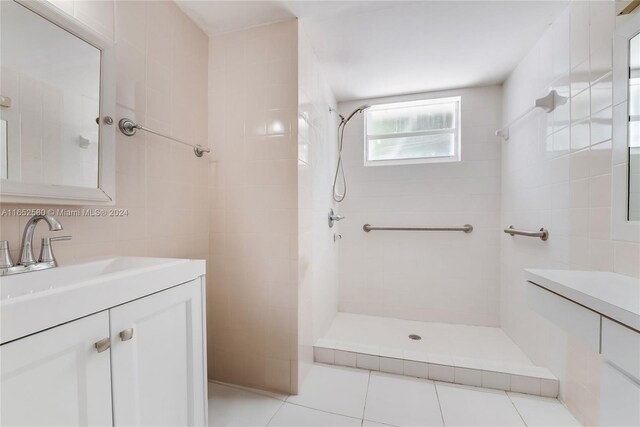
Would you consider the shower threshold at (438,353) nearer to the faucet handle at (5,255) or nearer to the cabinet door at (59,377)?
the cabinet door at (59,377)

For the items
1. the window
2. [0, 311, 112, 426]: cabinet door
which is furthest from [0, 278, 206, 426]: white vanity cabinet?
the window

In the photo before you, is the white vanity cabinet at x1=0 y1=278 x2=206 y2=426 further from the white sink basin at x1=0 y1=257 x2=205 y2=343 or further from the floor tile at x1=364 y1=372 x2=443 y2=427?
the floor tile at x1=364 y1=372 x2=443 y2=427

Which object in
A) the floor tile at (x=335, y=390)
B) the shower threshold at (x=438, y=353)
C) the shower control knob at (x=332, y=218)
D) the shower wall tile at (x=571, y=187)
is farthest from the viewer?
the shower control knob at (x=332, y=218)

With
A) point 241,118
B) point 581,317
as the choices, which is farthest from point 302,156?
point 581,317

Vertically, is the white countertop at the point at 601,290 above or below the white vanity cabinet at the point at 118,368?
above

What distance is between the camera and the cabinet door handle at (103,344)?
0.63m

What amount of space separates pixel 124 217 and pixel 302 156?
3.03 ft

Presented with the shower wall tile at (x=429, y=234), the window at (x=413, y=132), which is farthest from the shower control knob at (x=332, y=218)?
the window at (x=413, y=132)

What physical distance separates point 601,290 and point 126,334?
1.38 m

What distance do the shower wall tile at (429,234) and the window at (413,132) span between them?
0.33ft

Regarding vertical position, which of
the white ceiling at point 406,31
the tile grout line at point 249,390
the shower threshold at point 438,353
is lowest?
the tile grout line at point 249,390

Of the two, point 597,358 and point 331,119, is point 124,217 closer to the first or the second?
point 331,119

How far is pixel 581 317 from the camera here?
77 cm

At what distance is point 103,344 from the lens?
637 mm
